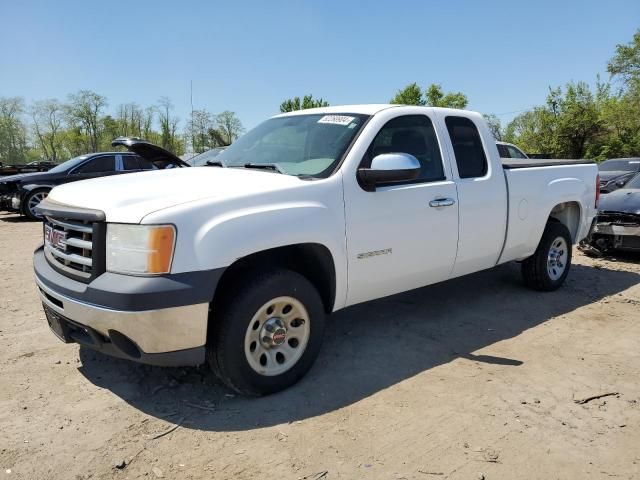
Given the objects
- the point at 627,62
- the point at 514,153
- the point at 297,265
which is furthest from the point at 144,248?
the point at 627,62

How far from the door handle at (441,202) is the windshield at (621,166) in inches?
489

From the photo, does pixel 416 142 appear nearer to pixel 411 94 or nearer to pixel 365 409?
pixel 365 409

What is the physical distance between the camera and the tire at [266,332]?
301 cm

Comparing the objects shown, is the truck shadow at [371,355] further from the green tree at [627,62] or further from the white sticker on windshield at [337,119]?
the green tree at [627,62]

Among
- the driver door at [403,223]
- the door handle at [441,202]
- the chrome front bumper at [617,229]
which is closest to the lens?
the driver door at [403,223]

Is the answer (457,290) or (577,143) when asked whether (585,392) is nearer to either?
(457,290)

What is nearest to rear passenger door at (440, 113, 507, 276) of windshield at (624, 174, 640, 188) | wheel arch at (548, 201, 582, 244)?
wheel arch at (548, 201, 582, 244)

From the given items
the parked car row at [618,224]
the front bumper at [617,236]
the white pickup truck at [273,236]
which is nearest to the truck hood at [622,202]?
the parked car row at [618,224]

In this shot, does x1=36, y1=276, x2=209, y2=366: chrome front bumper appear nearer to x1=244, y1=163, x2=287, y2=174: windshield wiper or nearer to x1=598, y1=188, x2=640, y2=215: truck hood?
x1=244, y1=163, x2=287, y2=174: windshield wiper

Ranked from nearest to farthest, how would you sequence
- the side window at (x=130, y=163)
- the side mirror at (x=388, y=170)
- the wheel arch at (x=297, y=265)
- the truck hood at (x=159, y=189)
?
the truck hood at (x=159, y=189) < the wheel arch at (x=297, y=265) < the side mirror at (x=388, y=170) < the side window at (x=130, y=163)

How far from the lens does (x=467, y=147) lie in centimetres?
459

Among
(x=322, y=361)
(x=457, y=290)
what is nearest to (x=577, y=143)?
(x=457, y=290)

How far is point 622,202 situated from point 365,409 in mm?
6283

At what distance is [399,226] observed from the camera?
12.5 ft
